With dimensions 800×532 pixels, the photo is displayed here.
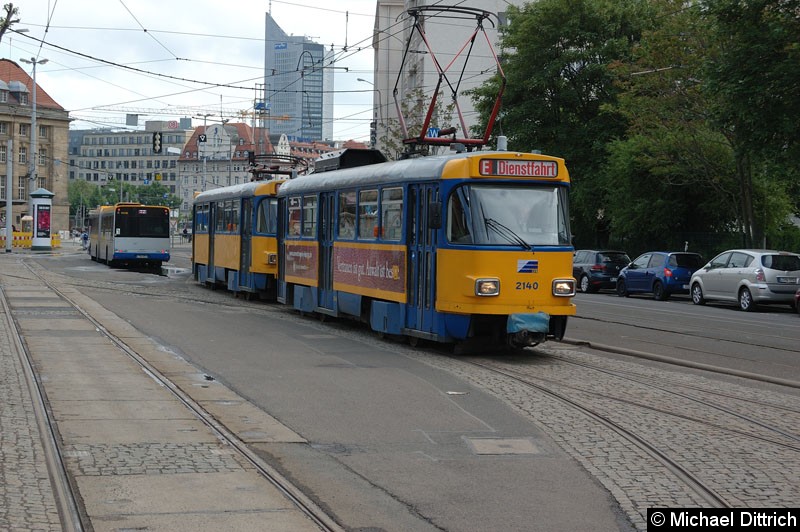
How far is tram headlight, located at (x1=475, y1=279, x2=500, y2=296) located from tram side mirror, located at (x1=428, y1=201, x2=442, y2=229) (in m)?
0.95

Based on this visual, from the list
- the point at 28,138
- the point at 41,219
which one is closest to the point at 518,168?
the point at 41,219

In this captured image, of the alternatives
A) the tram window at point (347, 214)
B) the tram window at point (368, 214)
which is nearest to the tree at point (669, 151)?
the tram window at point (347, 214)

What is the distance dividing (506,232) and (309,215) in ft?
24.0

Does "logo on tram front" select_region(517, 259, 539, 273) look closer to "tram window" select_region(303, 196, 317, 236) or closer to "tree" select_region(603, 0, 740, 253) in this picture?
"tram window" select_region(303, 196, 317, 236)

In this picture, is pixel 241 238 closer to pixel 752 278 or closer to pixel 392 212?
pixel 392 212

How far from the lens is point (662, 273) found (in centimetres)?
3444

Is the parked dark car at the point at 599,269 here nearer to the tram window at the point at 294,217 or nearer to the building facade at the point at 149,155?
the tram window at the point at 294,217

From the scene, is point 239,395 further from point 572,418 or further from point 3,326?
point 3,326

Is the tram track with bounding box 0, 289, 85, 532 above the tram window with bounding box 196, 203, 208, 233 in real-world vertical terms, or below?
below

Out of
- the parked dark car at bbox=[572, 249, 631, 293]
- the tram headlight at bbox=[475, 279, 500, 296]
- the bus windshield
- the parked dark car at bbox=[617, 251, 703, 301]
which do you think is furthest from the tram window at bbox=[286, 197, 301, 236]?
the bus windshield

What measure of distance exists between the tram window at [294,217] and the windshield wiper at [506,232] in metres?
7.98

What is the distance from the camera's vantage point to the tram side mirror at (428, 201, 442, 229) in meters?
14.9

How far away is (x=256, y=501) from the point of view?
7.00 m

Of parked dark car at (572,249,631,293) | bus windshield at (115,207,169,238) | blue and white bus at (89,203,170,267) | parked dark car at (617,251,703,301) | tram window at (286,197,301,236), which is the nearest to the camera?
tram window at (286,197,301,236)
